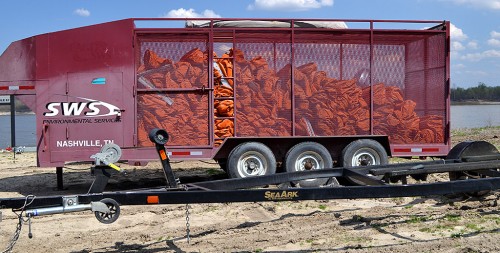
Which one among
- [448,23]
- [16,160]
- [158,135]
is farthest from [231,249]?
[16,160]

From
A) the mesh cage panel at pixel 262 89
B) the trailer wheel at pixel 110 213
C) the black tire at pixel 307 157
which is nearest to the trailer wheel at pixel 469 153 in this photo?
the black tire at pixel 307 157

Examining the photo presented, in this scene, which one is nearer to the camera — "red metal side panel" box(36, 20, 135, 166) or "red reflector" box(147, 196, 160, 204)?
"red reflector" box(147, 196, 160, 204)

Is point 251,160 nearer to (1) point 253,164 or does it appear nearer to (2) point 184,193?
(1) point 253,164

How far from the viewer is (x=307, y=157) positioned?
32.5 feet

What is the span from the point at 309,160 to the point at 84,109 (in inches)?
158

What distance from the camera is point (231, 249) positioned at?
18.8ft

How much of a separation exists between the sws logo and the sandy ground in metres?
1.94

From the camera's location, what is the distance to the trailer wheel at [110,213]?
186 inches

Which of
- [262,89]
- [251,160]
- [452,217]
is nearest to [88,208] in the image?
[452,217]

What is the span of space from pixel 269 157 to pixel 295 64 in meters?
1.74

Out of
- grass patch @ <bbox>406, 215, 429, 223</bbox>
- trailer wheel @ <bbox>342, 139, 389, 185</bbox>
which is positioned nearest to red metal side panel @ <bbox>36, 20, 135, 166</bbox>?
trailer wheel @ <bbox>342, 139, 389, 185</bbox>

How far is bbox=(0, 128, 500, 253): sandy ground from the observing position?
579 cm

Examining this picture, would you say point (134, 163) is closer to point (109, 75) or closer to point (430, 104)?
point (109, 75)

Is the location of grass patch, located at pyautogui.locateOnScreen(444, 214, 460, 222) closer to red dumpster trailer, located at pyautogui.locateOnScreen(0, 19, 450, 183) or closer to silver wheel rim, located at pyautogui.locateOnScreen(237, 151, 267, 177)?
red dumpster trailer, located at pyautogui.locateOnScreen(0, 19, 450, 183)
